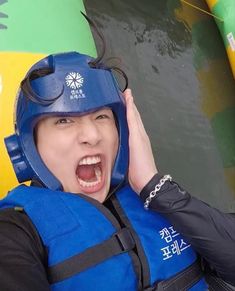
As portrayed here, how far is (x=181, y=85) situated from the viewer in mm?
2205

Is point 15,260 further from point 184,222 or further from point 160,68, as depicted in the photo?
point 160,68

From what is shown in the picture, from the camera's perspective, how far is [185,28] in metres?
2.46

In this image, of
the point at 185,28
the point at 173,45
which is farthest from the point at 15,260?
the point at 185,28

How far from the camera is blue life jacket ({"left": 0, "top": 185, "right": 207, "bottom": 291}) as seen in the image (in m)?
0.77

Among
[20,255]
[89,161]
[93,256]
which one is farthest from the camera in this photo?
[89,161]

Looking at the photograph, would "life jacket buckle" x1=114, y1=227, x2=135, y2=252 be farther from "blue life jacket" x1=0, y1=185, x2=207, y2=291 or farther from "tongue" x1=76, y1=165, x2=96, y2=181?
"tongue" x1=76, y1=165, x2=96, y2=181

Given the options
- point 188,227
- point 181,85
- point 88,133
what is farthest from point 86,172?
point 181,85

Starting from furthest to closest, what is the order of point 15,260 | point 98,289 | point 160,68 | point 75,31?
point 160,68
point 75,31
point 98,289
point 15,260

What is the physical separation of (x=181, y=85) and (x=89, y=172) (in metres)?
1.36

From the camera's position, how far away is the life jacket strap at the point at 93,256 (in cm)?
76

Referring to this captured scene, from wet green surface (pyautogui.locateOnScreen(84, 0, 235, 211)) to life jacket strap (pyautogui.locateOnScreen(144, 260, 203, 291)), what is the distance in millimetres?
973

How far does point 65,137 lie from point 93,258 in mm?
228

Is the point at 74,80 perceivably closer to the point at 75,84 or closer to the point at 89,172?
the point at 75,84

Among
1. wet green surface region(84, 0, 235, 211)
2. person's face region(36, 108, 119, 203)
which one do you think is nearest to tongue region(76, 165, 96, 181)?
person's face region(36, 108, 119, 203)
